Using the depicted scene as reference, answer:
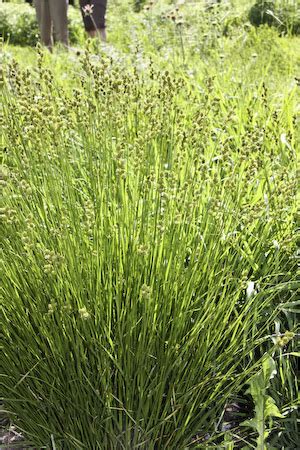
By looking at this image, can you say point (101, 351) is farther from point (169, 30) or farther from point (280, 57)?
point (169, 30)

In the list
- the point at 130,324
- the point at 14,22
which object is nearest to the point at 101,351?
the point at 130,324

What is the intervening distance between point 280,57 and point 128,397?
430 centimetres

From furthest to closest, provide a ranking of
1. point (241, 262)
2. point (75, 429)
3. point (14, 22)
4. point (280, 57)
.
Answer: point (14, 22) → point (280, 57) → point (241, 262) → point (75, 429)

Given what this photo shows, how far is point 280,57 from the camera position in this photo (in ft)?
17.4

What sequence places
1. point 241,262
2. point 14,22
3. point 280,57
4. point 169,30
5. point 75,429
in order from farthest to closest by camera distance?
1. point 14,22
2. point 169,30
3. point 280,57
4. point 241,262
5. point 75,429

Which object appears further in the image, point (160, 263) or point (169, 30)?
point (169, 30)

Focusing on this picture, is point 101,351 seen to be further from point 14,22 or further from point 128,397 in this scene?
point 14,22

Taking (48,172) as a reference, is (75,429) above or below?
below

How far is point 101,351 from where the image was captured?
1.59m

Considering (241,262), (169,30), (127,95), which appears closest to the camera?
(241,262)

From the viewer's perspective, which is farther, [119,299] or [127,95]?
[127,95]

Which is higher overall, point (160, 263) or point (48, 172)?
point (48, 172)

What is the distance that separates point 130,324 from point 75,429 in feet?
1.16

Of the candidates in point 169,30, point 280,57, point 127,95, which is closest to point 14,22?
point 169,30
